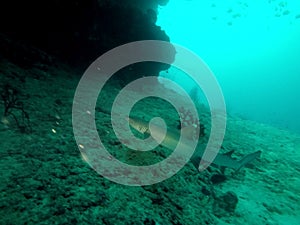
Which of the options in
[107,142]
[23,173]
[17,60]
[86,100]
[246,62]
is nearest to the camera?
[23,173]

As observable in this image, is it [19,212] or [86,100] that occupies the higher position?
[86,100]

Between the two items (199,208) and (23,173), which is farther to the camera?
(199,208)

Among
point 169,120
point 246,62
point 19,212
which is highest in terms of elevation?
point 246,62

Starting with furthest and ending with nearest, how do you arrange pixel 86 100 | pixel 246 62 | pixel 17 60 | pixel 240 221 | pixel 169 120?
pixel 246 62 → pixel 169 120 → pixel 17 60 → pixel 86 100 → pixel 240 221

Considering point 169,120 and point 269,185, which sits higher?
point 169,120

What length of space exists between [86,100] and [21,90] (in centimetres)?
213

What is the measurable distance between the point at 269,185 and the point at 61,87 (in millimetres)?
7527

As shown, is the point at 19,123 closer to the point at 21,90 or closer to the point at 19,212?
the point at 21,90

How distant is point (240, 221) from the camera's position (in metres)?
4.02

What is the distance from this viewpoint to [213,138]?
904cm

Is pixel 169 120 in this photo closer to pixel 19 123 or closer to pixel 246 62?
pixel 19 123

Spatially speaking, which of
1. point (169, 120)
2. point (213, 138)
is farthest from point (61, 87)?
point (213, 138)

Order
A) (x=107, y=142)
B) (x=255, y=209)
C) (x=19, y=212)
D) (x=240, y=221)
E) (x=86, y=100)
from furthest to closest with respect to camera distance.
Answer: (x=86, y=100) < (x=107, y=142) < (x=255, y=209) < (x=240, y=221) < (x=19, y=212)

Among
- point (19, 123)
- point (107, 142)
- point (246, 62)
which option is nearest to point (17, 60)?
point (19, 123)
